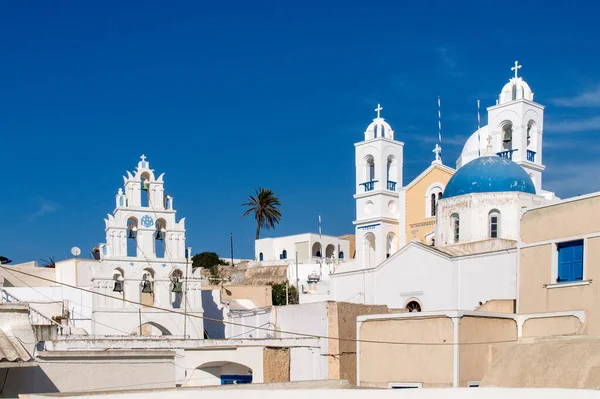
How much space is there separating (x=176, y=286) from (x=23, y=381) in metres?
12.4

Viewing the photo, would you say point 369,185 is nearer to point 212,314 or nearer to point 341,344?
point 212,314

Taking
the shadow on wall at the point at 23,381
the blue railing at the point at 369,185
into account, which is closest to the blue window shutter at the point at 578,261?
the shadow on wall at the point at 23,381

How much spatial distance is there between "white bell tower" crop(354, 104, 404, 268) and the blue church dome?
10.1 metres

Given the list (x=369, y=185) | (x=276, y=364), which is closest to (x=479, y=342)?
(x=276, y=364)

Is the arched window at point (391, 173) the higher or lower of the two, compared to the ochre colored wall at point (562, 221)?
higher

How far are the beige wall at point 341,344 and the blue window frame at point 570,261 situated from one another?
22.3 ft

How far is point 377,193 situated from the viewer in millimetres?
38531

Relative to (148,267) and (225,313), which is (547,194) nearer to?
(225,313)

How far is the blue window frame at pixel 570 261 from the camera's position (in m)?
17.7

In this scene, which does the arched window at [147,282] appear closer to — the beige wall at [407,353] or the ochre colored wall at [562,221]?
the beige wall at [407,353]

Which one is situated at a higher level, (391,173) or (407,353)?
(391,173)

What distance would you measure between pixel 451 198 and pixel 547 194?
8.28 meters

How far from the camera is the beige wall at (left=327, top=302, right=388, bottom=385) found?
73.5ft

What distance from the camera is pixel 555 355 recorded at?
15.0 metres
